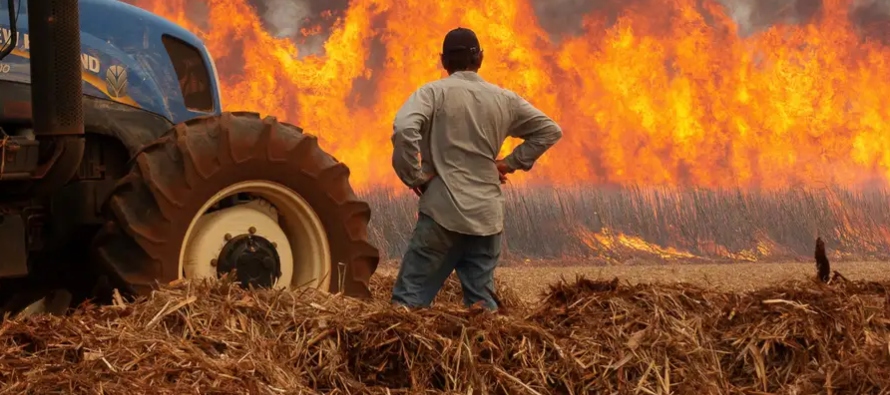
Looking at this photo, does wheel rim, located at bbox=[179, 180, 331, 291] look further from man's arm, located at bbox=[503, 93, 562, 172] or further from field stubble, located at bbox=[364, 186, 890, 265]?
field stubble, located at bbox=[364, 186, 890, 265]

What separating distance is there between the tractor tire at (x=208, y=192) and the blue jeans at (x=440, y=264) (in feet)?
1.81

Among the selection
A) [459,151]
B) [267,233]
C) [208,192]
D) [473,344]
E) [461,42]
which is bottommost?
[473,344]

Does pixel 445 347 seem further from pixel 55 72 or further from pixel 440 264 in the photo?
pixel 55 72

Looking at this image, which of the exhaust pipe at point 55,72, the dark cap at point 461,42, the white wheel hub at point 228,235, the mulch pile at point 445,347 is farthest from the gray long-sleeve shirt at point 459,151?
the exhaust pipe at point 55,72

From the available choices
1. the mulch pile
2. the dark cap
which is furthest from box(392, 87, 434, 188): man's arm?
the mulch pile

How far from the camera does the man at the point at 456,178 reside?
249 inches

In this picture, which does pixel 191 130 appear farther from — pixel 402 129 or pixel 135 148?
pixel 402 129

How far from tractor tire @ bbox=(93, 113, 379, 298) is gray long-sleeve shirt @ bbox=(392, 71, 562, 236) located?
651 millimetres

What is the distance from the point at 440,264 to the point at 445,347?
5.59 ft

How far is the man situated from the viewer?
20.7 feet

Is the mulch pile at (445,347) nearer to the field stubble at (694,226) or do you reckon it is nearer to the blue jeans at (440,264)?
the blue jeans at (440,264)

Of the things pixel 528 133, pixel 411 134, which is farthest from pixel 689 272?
pixel 411 134

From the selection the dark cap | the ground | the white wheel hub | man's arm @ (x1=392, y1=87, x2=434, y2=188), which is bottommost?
the ground

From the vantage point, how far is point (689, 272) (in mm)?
13852
